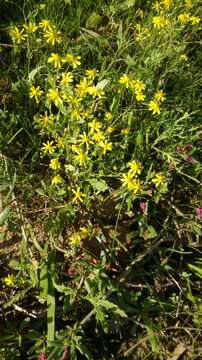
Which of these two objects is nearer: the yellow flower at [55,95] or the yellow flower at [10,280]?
the yellow flower at [10,280]

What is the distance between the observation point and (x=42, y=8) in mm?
2215

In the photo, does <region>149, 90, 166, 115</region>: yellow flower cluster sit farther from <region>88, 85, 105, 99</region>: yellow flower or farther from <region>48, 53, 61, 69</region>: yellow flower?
<region>48, 53, 61, 69</region>: yellow flower

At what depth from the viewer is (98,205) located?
2143 mm

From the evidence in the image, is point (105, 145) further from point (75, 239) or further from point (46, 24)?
point (46, 24)

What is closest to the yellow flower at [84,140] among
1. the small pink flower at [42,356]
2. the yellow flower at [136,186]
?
the yellow flower at [136,186]

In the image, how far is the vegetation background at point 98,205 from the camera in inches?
74.2

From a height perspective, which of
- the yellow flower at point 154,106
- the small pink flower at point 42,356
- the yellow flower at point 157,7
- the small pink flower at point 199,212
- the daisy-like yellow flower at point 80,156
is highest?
the yellow flower at point 157,7

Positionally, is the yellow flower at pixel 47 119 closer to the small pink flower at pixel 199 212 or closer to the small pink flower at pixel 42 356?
the small pink flower at pixel 199 212

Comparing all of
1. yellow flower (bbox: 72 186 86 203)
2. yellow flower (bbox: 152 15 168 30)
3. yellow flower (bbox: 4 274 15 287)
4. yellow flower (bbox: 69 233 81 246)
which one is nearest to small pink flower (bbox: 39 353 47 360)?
yellow flower (bbox: 4 274 15 287)

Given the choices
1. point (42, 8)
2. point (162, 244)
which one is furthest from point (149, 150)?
point (42, 8)

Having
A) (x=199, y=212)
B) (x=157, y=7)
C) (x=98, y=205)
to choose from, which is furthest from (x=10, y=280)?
(x=157, y=7)

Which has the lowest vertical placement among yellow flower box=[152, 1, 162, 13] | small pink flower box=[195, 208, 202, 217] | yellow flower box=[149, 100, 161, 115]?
small pink flower box=[195, 208, 202, 217]

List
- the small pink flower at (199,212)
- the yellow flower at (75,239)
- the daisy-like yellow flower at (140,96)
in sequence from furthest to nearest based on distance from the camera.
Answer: the small pink flower at (199,212) < the daisy-like yellow flower at (140,96) < the yellow flower at (75,239)

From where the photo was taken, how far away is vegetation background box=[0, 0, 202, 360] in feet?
6.19
